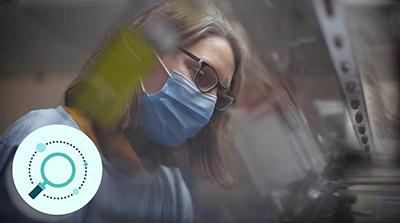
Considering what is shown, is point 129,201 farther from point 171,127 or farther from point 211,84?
point 211,84

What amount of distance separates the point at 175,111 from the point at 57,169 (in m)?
0.71

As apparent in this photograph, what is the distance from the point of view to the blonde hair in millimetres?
1786

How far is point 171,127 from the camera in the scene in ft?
5.93

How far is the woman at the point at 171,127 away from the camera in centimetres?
178

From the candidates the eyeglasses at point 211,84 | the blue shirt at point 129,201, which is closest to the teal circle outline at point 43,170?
the blue shirt at point 129,201

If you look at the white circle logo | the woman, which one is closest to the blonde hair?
the woman

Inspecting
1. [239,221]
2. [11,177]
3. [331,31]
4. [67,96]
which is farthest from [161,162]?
[331,31]

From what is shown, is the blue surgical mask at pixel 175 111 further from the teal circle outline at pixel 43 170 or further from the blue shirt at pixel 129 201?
the teal circle outline at pixel 43 170

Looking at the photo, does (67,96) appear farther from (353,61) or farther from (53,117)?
(353,61)

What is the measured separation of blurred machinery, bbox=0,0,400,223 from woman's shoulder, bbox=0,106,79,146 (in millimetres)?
766

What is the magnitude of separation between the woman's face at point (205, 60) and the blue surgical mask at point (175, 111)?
0.09 ft

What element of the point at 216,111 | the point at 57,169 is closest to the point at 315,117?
the point at 216,111

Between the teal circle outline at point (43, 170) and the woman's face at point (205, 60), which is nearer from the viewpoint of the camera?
the woman's face at point (205, 60)

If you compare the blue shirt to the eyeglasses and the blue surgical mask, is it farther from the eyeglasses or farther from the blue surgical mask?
the eyeglasses
